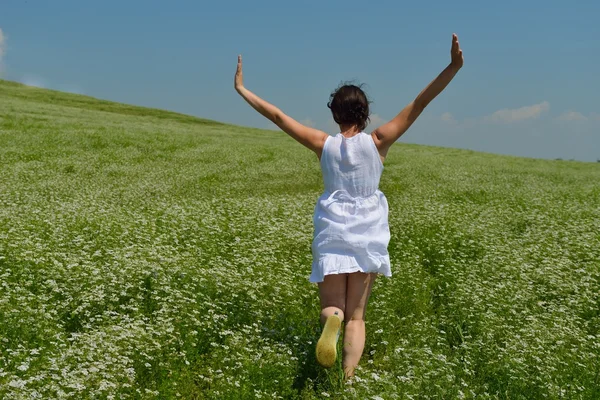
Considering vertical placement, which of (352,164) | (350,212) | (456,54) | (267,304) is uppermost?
(456,54)

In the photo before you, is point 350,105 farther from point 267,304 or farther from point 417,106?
point 267,304

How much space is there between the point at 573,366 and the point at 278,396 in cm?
372

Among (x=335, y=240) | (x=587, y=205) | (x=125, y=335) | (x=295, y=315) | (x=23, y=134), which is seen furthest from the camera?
(x=23, y=134)

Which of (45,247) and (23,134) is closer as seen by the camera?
(45,247)

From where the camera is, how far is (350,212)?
6.28 metres

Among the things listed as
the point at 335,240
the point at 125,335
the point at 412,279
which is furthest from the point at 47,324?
the point at 412,279

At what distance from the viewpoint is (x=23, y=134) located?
108ft

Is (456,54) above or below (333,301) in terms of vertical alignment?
above

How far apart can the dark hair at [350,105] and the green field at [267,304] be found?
8.67 feet

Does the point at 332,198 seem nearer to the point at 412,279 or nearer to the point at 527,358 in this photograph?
the point at 527,358

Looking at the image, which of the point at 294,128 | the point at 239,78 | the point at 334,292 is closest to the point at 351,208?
the point at 334,292

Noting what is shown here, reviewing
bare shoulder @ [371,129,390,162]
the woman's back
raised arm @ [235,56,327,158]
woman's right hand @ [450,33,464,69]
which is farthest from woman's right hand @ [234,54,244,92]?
woman's right hand @ [450,33,464,69]

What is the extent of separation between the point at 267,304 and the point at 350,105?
3.69 m

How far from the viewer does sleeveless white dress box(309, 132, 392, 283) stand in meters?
6.15
